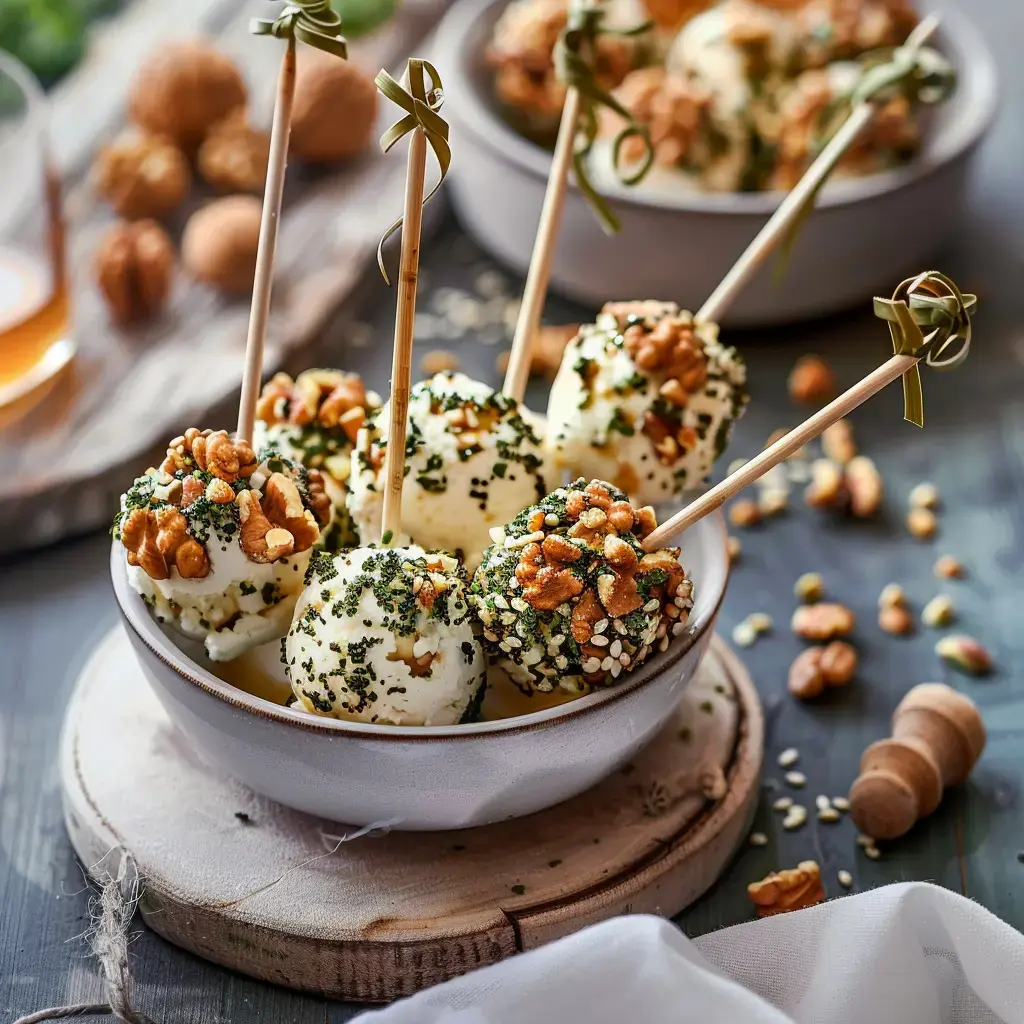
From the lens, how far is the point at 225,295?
196cm

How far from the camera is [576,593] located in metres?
1.06

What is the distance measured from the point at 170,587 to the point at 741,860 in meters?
0.59

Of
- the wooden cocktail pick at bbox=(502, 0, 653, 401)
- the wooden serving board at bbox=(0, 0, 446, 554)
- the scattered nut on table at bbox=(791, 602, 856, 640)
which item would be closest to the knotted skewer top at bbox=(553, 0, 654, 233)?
the wooden cocktail pick at bbox=(502, 0, 653, 401)

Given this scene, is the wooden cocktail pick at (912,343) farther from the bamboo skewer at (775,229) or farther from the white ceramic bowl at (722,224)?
the white ceramic bowl at (722,224)

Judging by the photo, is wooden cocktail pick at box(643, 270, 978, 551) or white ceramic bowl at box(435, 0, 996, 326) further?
white ceramic bowl at box(435, 0, 996, 326)

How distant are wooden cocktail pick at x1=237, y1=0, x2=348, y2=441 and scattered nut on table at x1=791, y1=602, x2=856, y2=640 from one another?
0.73 metres

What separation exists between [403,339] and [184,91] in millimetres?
1188

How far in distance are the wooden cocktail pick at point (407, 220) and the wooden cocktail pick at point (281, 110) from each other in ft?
0.35

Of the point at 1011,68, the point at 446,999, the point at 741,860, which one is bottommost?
the point at 741,860

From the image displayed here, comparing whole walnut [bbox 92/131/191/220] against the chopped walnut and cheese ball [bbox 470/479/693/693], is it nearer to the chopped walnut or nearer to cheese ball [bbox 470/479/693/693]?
the chopped walnut

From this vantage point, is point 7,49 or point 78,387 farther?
point 7,49

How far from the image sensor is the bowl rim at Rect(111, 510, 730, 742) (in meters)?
1.05

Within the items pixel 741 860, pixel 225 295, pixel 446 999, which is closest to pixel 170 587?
pixel 446 999

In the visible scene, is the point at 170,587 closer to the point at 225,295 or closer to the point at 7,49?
the point at 225,295
